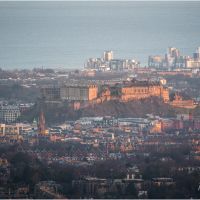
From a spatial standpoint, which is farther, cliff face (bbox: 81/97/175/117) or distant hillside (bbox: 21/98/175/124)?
cliff face (bbox: 81/97/175/117)

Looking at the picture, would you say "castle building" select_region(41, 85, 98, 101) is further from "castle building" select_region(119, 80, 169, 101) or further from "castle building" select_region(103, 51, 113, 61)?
"castle building" select_region(103, 51, 113, 61)

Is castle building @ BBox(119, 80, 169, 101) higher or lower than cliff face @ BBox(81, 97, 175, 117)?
higher

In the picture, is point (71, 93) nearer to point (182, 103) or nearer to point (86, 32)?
point (182, 103)

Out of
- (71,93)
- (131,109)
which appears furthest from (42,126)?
(71,93)

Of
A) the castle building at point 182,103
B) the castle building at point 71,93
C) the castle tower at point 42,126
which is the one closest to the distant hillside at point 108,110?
the castle building at point 182,103

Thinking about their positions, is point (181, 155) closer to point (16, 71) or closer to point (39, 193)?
point (39, 193)

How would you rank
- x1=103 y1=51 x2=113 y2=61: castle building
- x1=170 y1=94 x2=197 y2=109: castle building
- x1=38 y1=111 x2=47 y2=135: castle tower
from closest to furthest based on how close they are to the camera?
x1=38 y1=111 x2=47 y2=135: castle tower, x1=170 y1=94 x2=197 y2=109: castle building, x1=103 y1=51 x2=113 y2=61: castle building

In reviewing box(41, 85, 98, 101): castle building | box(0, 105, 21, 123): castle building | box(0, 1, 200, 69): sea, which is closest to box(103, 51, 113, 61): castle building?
box(0, 1, 200, 69): sea

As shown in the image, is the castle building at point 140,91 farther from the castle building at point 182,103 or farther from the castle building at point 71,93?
the castle building at point 71,93
